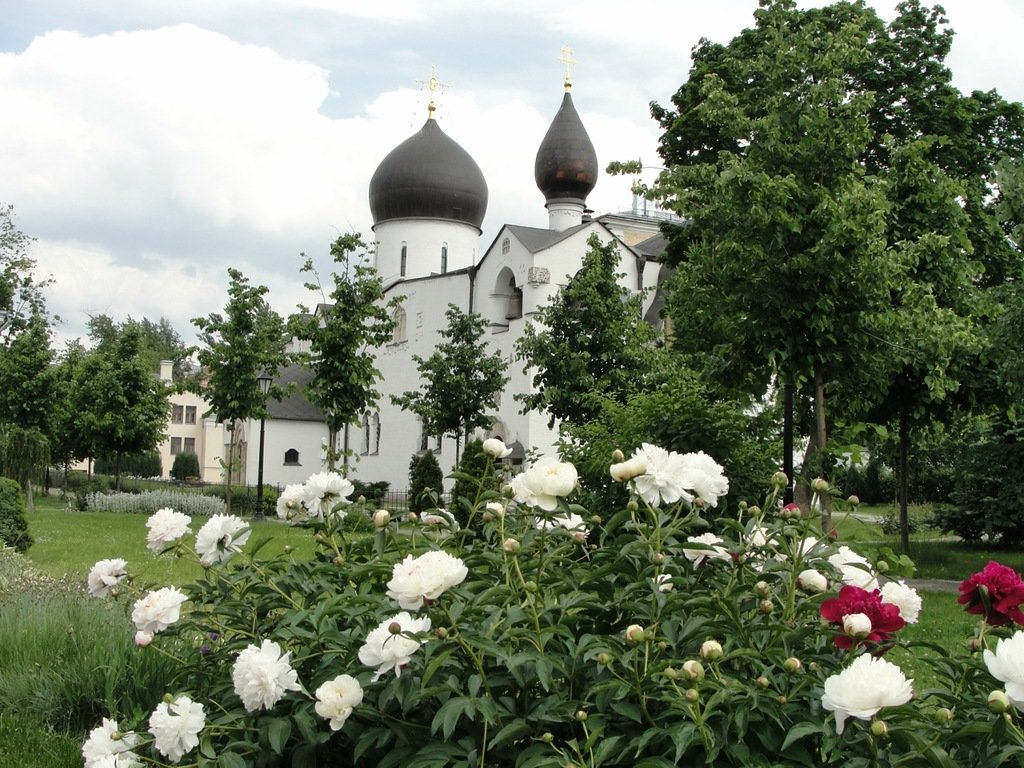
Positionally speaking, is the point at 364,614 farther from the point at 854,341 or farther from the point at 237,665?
the point at 854,341

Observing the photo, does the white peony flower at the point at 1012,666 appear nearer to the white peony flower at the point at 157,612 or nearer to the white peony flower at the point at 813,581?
the white peony flower at the point at 813,581

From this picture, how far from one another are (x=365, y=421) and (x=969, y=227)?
30.7 metres

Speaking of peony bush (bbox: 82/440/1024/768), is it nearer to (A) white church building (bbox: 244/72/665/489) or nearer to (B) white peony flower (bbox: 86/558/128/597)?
(B) white peony flower (bbox: 86/558/128/597)

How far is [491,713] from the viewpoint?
109 inches

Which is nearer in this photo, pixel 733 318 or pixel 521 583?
pixel 521 583

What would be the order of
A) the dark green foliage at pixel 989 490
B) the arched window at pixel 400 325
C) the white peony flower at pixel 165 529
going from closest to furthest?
the white peony flower at pixel 165 529
the dark green foliage at pixel 989 490
the arched window at pixel 400 325

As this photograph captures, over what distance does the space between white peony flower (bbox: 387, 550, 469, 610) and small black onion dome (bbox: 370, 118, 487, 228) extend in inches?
1644

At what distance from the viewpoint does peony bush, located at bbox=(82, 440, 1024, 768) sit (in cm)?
272

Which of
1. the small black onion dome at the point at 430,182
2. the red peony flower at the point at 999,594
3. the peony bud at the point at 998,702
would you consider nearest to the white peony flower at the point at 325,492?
the red peony flower at the point at 999,594

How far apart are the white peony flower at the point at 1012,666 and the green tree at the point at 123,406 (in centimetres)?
3005

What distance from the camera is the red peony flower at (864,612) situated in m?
2.85

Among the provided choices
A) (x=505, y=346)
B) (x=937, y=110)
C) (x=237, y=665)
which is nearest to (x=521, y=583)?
(x=237, y=665)

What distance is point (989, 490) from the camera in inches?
838

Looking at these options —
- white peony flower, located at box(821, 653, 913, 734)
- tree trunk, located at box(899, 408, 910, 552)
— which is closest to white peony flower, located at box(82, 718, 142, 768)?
white peony flower, located at box(821, 653, 913, 734)
